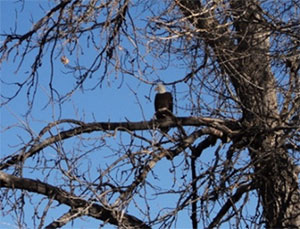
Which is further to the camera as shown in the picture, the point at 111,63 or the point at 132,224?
the point at 111,63

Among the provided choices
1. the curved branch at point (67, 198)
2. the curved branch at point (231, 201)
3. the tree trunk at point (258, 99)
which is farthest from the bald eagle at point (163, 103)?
the curved branch at point (67, 198)

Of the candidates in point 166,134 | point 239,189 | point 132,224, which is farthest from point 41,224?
point 239,189

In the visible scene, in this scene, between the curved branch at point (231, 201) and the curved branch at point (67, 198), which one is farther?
the curved branch at point (231, 201)

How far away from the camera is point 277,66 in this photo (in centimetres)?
655

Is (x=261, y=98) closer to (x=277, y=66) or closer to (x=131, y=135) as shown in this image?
(x=277, y=66)

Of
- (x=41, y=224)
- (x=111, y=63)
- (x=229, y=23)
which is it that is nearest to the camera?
(x=41, y=224)

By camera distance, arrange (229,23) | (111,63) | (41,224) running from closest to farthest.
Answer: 1. (41,224)
2. (229,23)
3. (111,63)

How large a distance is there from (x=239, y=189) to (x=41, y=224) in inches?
77.3

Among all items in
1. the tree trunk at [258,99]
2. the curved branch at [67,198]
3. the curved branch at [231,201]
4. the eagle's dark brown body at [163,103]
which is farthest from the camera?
→ the eagle's dark brown body at [163,103]

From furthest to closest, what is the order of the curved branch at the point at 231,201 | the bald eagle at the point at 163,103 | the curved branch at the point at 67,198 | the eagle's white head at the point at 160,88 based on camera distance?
the bald eagle at the point at 163,103 → the eagle's white head at the point at 160,88 → the curved branch at the point at 231,201 → the curved branch at the point at 67,198

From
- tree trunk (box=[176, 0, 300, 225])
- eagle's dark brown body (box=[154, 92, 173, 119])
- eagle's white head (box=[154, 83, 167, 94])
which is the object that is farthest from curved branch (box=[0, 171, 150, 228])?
eagle's dark brown body (box=[154, 92, 173, 119])

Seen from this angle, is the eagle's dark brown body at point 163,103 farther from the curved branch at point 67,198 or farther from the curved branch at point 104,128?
the curved branch at point 67,198

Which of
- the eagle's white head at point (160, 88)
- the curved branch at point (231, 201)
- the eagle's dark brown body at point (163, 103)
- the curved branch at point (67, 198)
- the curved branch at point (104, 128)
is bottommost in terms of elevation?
the curved branch at point (67, 198)

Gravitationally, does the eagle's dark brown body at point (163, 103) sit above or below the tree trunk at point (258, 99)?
above
